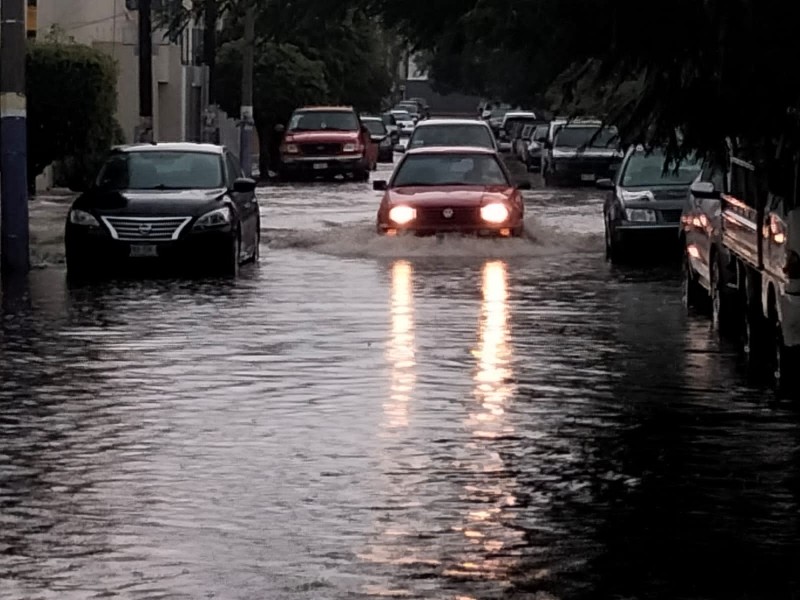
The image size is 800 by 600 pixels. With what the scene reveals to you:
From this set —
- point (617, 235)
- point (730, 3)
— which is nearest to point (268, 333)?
point (730, 3)

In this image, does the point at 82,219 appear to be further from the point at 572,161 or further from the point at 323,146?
the point at 323,146

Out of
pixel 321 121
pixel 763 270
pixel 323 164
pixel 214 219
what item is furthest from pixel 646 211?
pixel 321 121

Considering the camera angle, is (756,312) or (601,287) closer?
(756,312)

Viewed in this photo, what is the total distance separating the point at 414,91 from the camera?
163 meters

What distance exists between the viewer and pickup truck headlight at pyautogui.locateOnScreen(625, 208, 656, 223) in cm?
2498

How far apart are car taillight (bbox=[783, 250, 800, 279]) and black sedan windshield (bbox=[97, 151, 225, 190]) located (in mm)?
12053

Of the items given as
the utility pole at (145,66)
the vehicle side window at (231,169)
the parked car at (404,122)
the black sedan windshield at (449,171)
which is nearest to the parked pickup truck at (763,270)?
the vehicle side window at (231,169)

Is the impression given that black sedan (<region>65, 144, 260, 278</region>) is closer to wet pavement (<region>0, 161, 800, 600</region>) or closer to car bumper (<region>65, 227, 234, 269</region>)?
car bumper (<region>65, 227, 234, 269</region>)

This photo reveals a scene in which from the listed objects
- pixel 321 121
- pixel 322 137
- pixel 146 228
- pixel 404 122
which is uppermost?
pixel 321 121

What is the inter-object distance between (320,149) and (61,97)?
65.1 feet

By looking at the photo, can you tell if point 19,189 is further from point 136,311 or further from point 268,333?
point 268,333

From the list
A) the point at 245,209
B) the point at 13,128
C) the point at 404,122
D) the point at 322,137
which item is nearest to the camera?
the point at 13,128

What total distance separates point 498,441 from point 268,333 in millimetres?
5975

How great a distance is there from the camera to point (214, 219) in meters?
22.8
